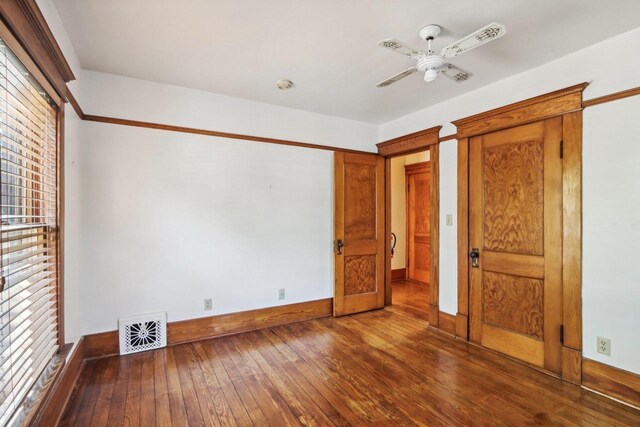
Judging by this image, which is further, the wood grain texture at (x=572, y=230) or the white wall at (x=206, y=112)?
the white wall at (x=206, y=112)

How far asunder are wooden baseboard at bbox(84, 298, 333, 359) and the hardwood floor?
46.3 inches

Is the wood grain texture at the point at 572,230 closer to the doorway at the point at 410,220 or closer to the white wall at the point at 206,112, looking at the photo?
the white wall at the point at 206,112

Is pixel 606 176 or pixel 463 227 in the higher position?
pixel 606 176

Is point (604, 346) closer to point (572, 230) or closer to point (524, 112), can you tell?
point (572, 230)

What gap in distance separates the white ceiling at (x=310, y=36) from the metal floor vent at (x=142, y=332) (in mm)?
2336

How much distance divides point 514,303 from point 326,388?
1.94 meters

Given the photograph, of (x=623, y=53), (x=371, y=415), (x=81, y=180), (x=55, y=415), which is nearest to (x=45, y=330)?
(x=55, y=415)

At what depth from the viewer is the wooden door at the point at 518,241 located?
8.65ft

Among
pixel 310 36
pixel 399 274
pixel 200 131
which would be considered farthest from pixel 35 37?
pixel 399 274

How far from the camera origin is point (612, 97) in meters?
2.29

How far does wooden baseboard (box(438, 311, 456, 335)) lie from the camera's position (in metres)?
3.42

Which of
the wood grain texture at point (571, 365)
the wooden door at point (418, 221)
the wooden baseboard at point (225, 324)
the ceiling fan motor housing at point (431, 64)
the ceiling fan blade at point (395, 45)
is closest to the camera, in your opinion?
the ceiling fan blade at point (395, 45)

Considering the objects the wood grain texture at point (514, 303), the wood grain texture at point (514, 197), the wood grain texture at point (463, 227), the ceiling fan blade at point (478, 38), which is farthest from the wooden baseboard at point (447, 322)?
the ceiling fan blade at point (478, 38)

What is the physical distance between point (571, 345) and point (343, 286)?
7.78 ft
